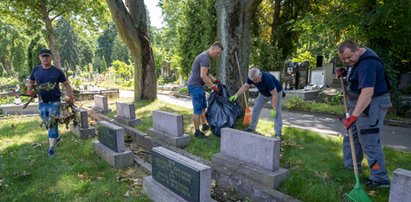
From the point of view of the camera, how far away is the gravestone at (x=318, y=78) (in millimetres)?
14664

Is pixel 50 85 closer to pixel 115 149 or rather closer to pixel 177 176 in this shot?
pixel 115 149

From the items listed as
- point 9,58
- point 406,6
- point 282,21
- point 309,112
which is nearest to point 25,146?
point 309,112

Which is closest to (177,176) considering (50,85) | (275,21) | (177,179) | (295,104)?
(177,179)

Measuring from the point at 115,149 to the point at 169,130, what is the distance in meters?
1.18

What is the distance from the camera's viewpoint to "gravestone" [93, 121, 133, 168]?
4.75m

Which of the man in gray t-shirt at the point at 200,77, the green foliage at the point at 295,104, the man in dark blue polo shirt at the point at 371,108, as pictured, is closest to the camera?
the man in dark blue polo shirt at the point at 371,108

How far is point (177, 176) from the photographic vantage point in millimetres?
3240

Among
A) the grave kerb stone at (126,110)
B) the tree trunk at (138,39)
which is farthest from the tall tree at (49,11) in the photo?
the grave kerb stone at (126,110)

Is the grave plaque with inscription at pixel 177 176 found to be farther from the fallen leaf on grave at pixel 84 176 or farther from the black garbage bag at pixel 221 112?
the black garbage bag at pixel 221 112

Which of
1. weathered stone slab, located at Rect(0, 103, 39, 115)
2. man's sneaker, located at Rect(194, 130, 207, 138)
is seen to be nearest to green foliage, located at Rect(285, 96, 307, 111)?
man's sneaker, located at Rect(194, 130, 207, 138)

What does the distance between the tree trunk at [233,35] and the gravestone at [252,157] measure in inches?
89.3

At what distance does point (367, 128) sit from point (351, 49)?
101cm

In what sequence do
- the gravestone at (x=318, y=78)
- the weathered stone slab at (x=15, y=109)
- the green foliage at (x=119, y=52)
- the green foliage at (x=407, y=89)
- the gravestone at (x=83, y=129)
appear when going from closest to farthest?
the gravestone at (x=83, y=129), the weathered stone slab at (x=15, y=109), the green foliage at (x=407, y=89), the gravestone at (x=318, y=78), the green foliage at (x=119, y=52)

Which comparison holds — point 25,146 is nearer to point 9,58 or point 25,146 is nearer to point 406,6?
point 406,6
